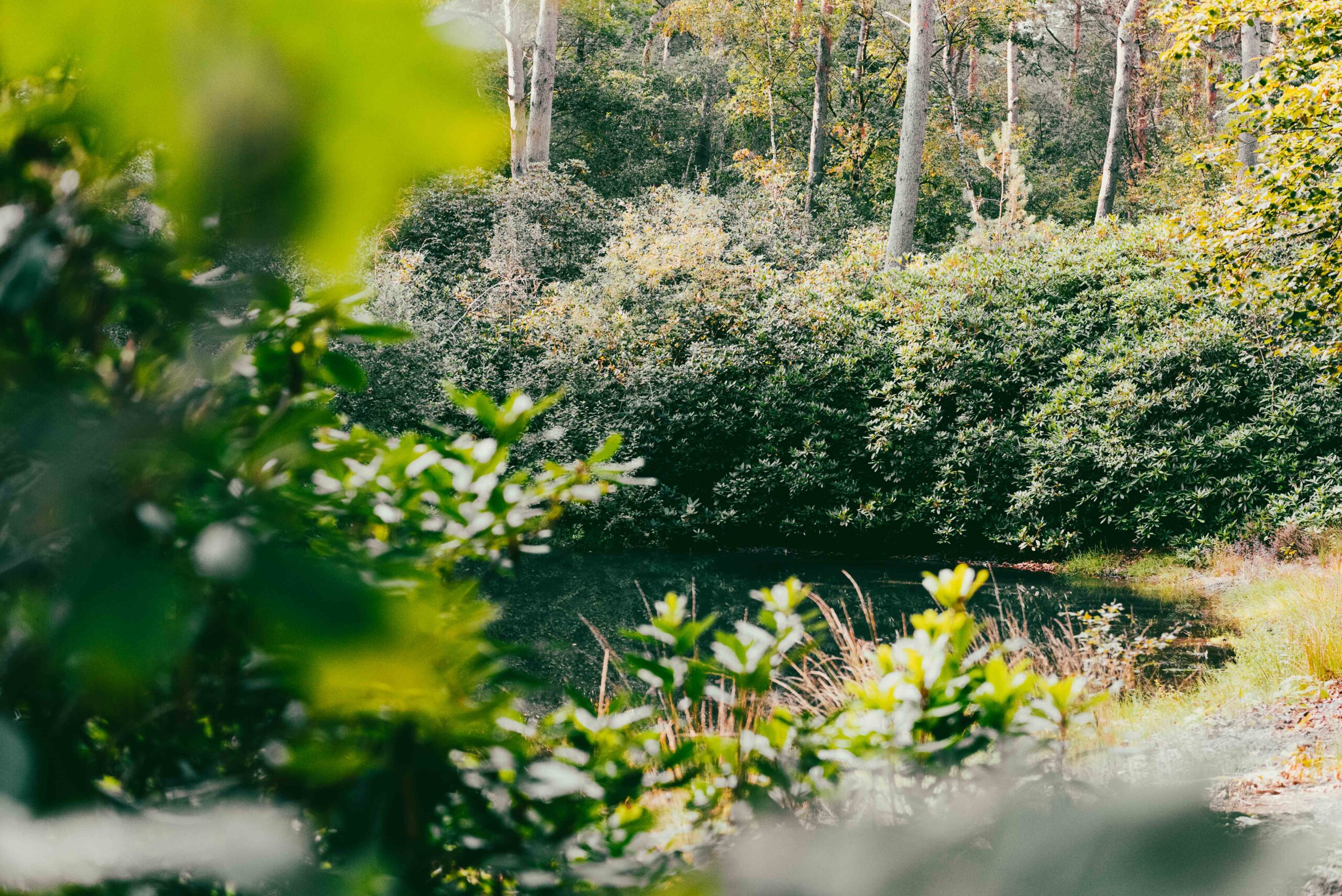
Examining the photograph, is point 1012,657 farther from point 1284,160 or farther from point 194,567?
point 1284,160

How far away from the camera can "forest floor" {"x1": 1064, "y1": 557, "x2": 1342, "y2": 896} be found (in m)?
2.98

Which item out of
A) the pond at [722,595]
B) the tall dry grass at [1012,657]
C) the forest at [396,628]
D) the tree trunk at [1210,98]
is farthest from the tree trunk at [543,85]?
the tree trunk at [1210,98]

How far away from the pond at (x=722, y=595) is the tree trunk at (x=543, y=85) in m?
7.09

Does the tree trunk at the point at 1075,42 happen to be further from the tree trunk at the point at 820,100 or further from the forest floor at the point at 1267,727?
the forest floor at the point at 1267,727

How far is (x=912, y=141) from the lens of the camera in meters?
13.4

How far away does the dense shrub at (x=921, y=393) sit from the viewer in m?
10.4

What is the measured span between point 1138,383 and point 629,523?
641cm

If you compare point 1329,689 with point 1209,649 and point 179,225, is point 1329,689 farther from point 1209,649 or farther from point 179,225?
point 179,225

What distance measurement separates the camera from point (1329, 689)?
490cm

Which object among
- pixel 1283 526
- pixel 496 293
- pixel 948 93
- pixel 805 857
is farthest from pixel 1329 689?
pixel 948 93

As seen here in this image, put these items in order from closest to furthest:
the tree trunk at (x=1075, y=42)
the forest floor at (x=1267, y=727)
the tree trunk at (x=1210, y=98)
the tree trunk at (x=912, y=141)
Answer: the forest floor at (x=1267, y=727)
the tree trunk at (x=912, y=141)
the tree trunk at (x=1210, y=98)
the tree trunk at (x=1075, y=42)

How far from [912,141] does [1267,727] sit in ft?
35.2

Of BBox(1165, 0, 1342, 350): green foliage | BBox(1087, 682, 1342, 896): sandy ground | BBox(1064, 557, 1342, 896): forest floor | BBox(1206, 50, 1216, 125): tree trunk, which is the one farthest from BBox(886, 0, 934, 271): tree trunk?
BBox(1206, 50, 1216, 125): tree trunk

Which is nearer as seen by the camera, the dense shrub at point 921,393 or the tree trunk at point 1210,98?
the dense shrub at point 921,393
